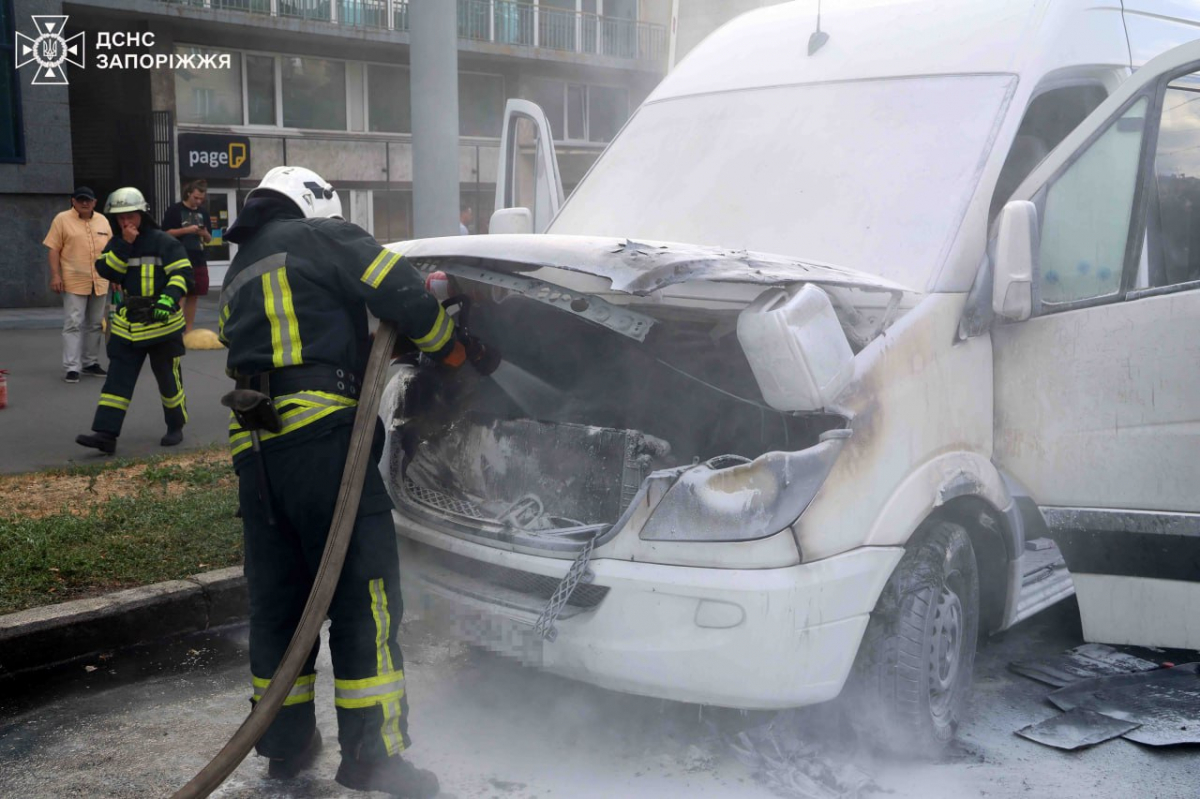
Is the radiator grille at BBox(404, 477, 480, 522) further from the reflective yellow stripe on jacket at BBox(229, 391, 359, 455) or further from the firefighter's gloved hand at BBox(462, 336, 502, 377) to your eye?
the reflective yellow stripe on jacket at BBox(229, 391, 359, 455)

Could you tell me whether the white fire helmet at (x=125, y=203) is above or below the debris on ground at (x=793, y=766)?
above

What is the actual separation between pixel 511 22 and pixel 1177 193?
26335 millimetres

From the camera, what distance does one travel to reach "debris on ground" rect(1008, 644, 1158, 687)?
419 centimetres

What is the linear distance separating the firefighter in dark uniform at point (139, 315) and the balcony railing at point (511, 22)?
16477mm

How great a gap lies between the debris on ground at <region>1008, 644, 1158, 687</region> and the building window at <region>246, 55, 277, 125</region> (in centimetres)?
2328

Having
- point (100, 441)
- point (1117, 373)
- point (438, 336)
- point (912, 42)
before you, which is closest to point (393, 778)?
point (438, 336)

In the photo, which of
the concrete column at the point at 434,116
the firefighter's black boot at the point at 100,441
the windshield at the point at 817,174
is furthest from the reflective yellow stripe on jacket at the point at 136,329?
the windshield at the point at 817,174

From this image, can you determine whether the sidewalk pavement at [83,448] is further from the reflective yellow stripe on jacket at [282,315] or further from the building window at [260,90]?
the building window at [260,90]

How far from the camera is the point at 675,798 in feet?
10.7

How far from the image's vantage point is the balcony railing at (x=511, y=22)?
79.8 feet

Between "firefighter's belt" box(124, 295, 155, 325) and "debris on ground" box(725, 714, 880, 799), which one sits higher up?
"firefighter's belt" box(124, 295, 155, 325)

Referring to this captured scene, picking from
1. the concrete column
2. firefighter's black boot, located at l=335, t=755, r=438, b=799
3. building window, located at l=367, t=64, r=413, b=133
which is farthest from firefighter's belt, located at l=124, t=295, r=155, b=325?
building window, located at l=367, t=64, r=413, b=133

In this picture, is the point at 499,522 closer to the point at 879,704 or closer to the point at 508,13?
the point at 879,704

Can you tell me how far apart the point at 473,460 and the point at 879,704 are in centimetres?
145
